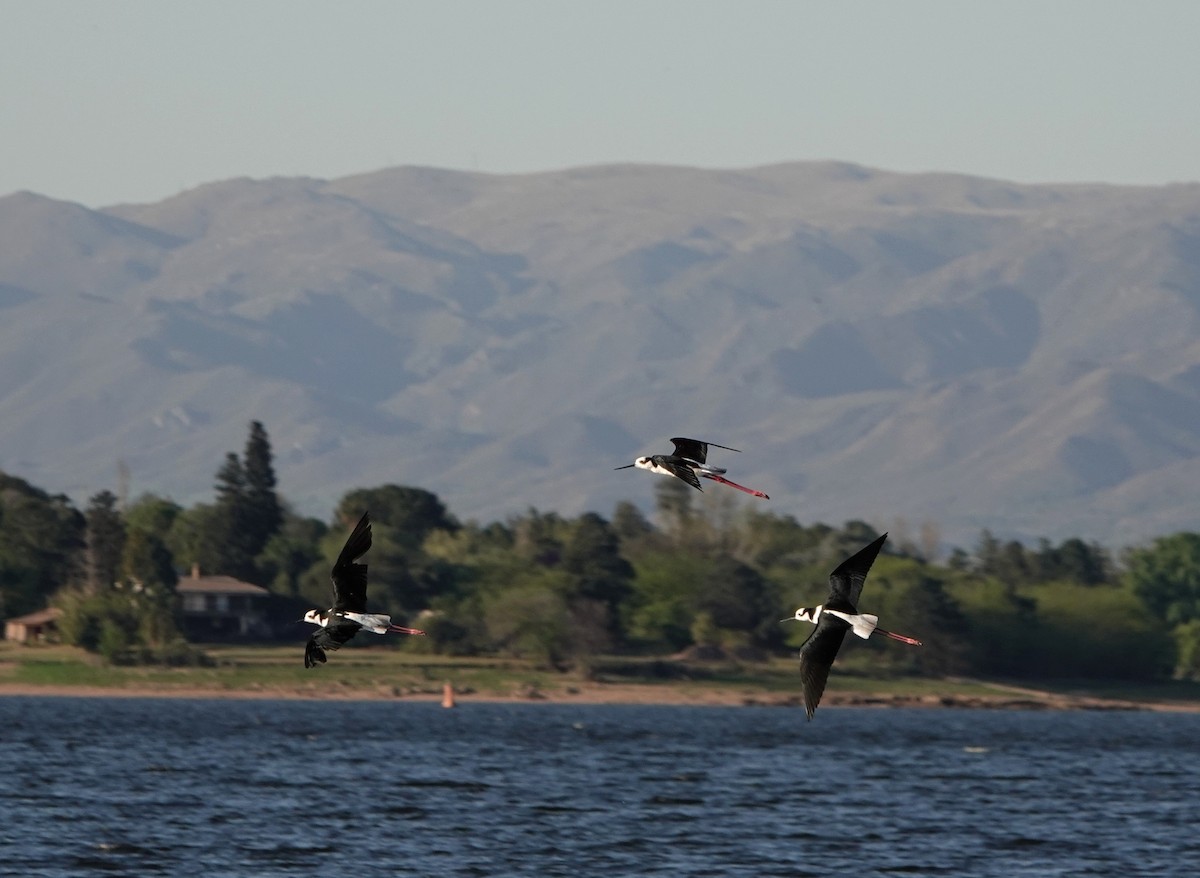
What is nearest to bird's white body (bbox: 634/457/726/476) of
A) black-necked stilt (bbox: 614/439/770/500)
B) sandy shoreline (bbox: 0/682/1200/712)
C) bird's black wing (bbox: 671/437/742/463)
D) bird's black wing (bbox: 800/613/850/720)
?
black-necked stilt (bbox: 614/439/770/500)

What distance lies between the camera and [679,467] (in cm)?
4134

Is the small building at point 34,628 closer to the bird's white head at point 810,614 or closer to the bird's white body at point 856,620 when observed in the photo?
the bird's white head at point 810,614

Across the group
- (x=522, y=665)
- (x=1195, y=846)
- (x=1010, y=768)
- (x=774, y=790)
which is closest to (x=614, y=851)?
(x=1195, y=846)

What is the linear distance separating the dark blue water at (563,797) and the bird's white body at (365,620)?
1187 inches

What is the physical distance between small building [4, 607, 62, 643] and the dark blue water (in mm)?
21503

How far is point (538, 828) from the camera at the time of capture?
86.6 meters

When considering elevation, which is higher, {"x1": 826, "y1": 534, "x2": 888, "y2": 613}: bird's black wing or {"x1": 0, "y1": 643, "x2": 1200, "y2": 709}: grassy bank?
{"x1": 0, "y1": 643, "x2": 1200, "y2": 709}: grassy bank

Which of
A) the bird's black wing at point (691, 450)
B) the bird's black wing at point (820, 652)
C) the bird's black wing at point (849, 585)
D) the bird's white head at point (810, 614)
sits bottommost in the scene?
the bird's black wing at point (820, 652)

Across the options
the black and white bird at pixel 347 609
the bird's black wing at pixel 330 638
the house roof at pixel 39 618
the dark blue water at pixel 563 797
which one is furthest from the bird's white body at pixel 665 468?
the house roof at pixel 39 618

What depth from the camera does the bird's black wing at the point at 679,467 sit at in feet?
134

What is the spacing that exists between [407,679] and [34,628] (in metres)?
29.9

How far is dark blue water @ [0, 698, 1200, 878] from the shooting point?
77.4 metres

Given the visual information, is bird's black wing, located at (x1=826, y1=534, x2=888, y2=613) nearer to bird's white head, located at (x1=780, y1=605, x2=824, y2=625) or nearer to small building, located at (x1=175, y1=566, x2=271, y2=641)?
bird's white head, located at (x1=780, y1=605, x2=824, y2=625)

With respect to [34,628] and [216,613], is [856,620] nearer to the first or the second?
[34,628]
